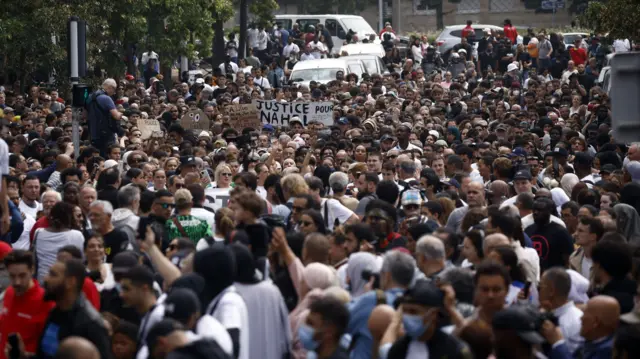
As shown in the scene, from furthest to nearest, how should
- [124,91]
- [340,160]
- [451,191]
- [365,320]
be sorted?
[124,91] < [340,160] < [451,191] < [365,320]

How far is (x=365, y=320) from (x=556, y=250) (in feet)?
12.0

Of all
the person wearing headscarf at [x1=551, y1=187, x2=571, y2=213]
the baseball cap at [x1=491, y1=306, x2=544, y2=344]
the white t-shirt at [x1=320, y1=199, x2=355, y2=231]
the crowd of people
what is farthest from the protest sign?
the baseball cap at [x1=491, y1=306, x2=544, y2=344]

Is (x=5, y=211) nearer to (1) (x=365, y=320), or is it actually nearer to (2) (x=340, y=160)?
(1) (x=365, y=320)

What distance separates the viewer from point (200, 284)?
24.8ft

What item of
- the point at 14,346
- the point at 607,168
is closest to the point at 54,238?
the point at 14,346

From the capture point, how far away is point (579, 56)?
36.9 m

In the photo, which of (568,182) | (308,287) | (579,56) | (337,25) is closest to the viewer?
(308,287)

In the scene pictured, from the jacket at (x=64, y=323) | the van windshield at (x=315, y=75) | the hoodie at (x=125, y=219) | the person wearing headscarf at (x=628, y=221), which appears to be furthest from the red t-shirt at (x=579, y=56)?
the jacket at (x=64, y=323)

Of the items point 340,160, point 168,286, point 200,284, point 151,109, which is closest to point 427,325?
point 200,284

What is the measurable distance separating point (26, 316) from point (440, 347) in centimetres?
276

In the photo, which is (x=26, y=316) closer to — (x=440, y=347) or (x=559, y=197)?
(x=440, y=347)

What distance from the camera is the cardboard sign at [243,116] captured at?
2028cm

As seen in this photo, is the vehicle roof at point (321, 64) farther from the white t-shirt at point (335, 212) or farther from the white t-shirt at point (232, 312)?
the white t-shirt at point (232, 312)

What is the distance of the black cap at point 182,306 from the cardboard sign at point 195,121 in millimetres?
13965
